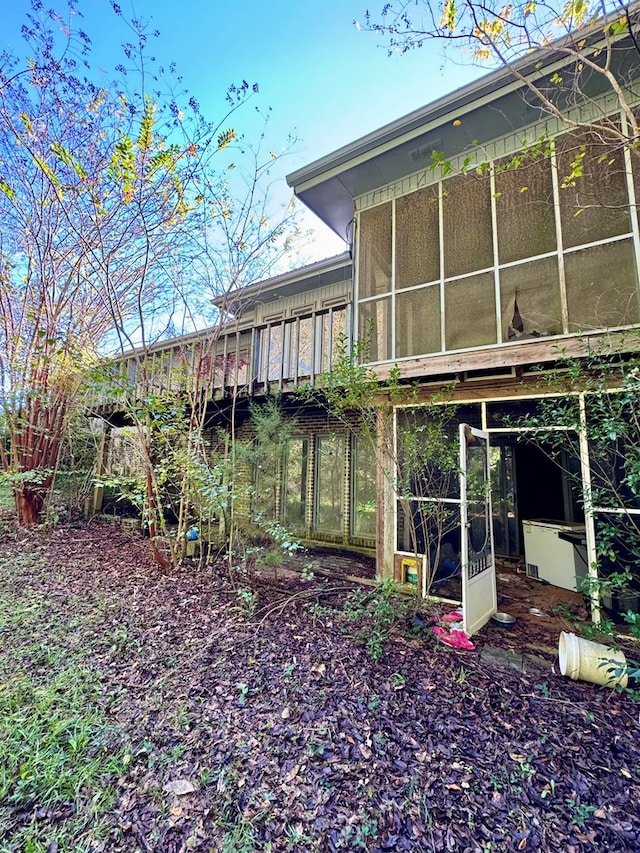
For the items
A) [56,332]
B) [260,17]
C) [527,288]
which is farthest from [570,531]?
[56,332]

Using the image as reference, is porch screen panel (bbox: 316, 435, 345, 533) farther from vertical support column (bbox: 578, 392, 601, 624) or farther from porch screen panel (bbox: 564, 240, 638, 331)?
porch screen panel (bbox: 564, 240, 638, 331)

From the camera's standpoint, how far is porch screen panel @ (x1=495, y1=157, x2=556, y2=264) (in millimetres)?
→ 4438

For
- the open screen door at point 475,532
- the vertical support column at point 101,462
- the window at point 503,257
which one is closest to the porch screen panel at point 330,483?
the window at point 503,257

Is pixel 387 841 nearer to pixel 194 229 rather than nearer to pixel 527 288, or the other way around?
pixel 527 288

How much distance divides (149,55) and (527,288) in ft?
17.5

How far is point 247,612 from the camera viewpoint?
4059 mm

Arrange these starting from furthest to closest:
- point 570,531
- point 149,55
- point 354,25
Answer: point 570,531, point 149,55, point 354,25

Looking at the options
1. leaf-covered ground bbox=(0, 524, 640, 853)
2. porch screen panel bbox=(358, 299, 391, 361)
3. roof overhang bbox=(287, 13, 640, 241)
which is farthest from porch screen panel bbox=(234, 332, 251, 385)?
leaf-covered ground bbox=(0, 524, 640, 853)

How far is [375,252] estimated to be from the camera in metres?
5.72

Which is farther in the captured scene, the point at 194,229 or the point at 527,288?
the point at 194,229

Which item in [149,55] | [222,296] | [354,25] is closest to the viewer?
[354,25]

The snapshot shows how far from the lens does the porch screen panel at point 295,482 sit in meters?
8.23

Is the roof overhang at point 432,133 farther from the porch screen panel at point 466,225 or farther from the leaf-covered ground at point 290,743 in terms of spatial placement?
the leaf-covered ground at point 290,743

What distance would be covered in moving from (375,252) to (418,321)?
1416 mm
